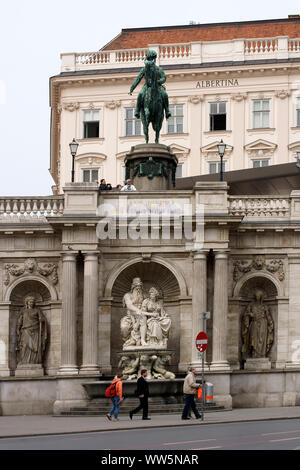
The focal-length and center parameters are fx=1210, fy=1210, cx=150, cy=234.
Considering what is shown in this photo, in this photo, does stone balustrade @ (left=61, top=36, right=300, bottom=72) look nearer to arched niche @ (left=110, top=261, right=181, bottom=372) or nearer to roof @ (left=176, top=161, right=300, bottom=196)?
roof @ (left=176, top=161, right=300, bottom=196)

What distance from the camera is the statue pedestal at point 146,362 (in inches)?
1768

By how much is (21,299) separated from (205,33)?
135 ft

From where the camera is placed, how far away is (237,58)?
8031 cm

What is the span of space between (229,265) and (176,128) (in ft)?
112

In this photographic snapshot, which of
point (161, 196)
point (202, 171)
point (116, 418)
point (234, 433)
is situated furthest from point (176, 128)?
point (234, 433)

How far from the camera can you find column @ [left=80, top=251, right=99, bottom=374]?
45531 millimetres

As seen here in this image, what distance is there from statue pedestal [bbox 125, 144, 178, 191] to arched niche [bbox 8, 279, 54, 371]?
5.77m

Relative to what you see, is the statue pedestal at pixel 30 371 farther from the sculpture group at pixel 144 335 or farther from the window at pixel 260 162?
the window at pixel 260 162

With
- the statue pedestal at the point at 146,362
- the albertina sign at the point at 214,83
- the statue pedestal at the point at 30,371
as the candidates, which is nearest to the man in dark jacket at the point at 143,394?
the statue pedestal at the point at 146,362

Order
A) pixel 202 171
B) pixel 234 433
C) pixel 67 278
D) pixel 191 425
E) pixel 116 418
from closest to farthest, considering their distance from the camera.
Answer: pixel 234 433 < pixel 191 425 < pixel 116 418 < pixel 67 278 < pixel 202 171

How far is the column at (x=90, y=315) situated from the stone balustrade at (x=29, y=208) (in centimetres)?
268

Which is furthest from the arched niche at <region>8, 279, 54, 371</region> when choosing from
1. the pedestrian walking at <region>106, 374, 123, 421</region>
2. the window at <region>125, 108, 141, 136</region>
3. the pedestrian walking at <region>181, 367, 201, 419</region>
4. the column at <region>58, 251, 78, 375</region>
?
the window at <region>125, 108, 141, 136</region>

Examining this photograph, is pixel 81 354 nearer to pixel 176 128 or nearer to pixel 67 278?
pixel 67 278

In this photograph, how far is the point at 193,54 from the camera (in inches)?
3189
